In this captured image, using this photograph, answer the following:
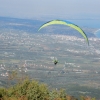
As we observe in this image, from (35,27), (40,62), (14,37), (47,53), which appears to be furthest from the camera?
(35,27)

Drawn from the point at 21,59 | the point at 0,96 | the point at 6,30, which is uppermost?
the point at 6,30

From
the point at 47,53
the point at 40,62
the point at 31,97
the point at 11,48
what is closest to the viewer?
the point at 31,97

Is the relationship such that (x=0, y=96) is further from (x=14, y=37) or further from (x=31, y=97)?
(x=14, y=37)

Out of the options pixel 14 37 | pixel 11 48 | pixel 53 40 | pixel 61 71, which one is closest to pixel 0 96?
pixel 61 71

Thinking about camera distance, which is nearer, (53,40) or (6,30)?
(53,40)

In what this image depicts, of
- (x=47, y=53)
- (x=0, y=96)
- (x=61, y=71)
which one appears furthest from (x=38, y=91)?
(x=47, y=53)

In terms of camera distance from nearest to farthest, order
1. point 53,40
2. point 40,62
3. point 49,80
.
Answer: point 49,80 < point 40,62 < point 53,40

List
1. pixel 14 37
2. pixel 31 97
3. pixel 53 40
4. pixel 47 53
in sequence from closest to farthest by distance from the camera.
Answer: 1. pixel 31 97
2. pixel 47 53
3. pixel 53 40
4. pixel 14 37

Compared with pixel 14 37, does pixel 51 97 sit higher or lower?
lower

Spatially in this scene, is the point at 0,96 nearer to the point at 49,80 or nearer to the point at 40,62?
the point at 49,80
